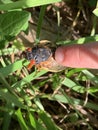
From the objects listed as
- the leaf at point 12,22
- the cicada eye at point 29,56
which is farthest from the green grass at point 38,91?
the cicada eye at point 29,56

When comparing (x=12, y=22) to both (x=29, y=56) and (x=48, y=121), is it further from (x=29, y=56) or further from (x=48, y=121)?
(x=48, y=121)

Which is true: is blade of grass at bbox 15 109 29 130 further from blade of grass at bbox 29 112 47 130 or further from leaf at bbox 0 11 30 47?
leaf at bbox 0 11 30 47

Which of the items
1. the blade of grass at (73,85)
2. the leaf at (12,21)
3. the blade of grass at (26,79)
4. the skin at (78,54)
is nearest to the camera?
the leaf at (12,21)

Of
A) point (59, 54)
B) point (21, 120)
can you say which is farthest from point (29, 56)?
point (21, 120)

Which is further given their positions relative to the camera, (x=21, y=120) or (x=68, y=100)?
(x=68, y=100)

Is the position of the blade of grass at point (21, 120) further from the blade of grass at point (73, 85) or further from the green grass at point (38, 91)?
the blade of grass at point (73, 85)

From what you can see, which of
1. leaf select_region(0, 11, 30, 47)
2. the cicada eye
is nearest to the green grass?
leaf select_region(0, 11, 30, 47)

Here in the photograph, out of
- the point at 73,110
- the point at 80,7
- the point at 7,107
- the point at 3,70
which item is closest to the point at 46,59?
the point at 3,70
